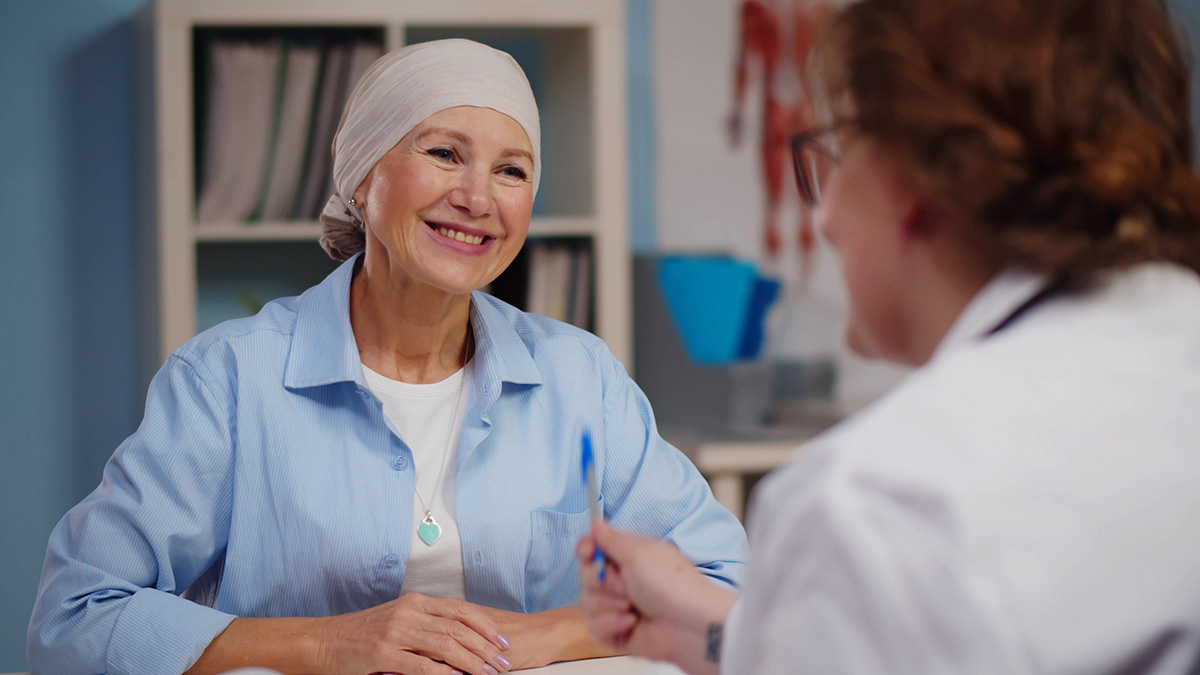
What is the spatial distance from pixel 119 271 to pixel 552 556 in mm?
1649

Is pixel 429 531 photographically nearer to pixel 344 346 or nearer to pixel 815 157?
pixel 344 346

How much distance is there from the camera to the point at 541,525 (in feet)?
4.30

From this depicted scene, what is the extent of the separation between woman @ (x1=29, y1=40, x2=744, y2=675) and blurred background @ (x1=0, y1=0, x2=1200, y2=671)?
3.00 feet

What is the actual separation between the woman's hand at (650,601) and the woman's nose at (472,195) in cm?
66

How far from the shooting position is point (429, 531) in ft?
4.15

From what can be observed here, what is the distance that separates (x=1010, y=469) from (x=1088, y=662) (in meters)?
0.11

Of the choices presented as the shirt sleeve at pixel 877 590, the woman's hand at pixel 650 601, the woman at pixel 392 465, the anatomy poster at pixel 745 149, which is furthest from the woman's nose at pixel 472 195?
the anatomy poster at pixel 745 149

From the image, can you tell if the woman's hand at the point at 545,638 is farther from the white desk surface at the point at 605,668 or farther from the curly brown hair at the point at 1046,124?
the curly brown hair at the point at 1046,124

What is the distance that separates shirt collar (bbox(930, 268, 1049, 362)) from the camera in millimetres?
616

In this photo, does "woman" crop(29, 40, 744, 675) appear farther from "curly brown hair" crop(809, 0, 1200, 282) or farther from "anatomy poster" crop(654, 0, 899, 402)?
"anatomy poster" crop(654, 0, 899, 402)

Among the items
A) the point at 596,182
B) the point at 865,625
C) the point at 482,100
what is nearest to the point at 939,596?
the point at 865,625

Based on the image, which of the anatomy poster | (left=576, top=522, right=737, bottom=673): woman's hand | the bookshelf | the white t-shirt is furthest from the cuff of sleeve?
the anatomy poster

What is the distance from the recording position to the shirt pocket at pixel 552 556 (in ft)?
4.30

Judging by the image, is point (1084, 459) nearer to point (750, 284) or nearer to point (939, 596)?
point (939, 596)
